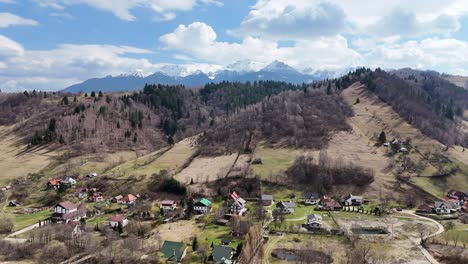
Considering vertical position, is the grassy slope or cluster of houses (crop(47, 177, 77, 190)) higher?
the grassy slope

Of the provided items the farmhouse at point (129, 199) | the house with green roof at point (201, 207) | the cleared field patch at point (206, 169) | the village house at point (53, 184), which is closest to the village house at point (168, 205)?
the house with green roof at point (201, 207)

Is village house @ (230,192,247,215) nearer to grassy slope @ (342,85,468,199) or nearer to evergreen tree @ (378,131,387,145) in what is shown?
grassy slope @ (342,85,468,199)

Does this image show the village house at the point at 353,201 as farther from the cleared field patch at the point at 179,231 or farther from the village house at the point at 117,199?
the village house at the point at 117,199

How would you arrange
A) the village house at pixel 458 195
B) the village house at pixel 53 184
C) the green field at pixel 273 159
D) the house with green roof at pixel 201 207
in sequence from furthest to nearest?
1. the village house at pixel 53 184
2. the green field at pixel 273 159
3. the village house at pixel 458 195
4. the house with green roof at pixel 201 207

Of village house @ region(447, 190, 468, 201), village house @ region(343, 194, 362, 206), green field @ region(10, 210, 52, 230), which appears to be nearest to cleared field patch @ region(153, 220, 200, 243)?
green field @ region(10, 210, 52, 230)

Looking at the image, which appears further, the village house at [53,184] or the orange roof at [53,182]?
the orange roof at [53,182]

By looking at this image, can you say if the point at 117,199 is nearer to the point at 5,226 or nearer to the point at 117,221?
the point at 117,221

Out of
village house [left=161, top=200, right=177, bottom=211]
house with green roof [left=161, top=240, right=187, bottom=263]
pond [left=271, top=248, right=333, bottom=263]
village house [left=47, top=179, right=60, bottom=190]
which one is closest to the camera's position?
pond [left=271, top=248, right=333, bottom=263]
